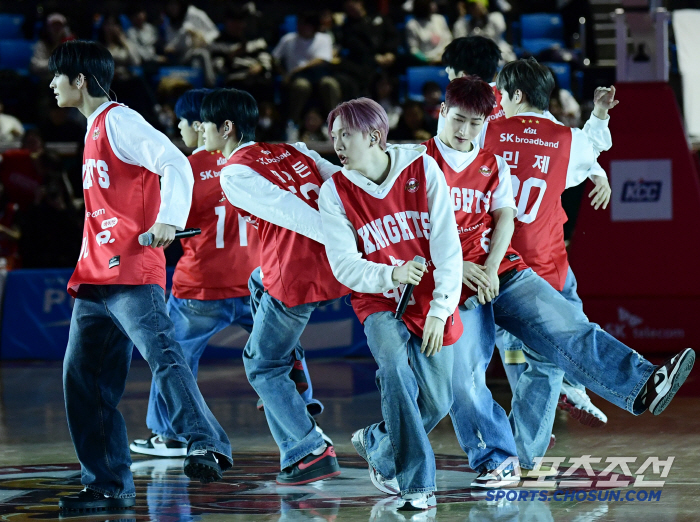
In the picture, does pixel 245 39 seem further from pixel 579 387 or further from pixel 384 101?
pixel 579 387

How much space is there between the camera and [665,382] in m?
3.89

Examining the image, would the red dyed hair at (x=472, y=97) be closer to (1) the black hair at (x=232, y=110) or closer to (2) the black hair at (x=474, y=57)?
(2) the black hair at (x=474, y=57)

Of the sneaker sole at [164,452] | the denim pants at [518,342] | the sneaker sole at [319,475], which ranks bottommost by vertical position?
the sneaker sole at [164,452]

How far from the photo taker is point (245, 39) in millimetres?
13453

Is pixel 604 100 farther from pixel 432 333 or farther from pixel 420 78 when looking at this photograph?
pixel 420 78

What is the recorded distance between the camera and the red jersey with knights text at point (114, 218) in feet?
13.3

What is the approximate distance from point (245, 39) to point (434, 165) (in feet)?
32.6

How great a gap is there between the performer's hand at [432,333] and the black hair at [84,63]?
1.70 meters

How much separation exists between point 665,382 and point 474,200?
1.07 m

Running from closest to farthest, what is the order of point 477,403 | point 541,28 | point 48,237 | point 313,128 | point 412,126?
point 477,403 < point 48,237 < point 412,126 < point 313,128 < point 541,28

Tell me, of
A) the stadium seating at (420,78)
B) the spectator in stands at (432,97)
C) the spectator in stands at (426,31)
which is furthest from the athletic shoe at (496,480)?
the spectator in stands at (426,31)

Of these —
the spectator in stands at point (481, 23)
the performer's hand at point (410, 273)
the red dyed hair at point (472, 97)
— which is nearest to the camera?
A: the performer's hand at point (410, 273)

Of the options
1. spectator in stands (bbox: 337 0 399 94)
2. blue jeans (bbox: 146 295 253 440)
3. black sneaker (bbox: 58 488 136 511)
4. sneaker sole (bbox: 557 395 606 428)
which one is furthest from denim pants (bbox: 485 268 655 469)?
spectator in stands (bbox: 337 0 399 94)

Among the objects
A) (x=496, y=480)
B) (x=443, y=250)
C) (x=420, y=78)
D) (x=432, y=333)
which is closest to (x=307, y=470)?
(x=496, y=480)
